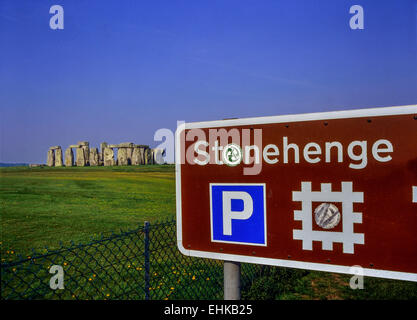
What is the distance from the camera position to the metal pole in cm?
151

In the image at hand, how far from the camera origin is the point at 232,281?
1528 millimetres

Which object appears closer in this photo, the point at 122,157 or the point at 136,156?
the point at 136,156

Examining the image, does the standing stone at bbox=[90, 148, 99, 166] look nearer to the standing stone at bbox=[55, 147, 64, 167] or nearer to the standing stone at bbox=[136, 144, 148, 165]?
the standing stone at bbox=[136, 144, 148, 165]

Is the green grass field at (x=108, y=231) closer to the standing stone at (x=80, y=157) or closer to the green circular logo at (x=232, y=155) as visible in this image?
the green circular logo at (x=232, y=155)

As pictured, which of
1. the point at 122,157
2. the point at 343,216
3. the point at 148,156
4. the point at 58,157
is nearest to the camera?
the point at 343,216

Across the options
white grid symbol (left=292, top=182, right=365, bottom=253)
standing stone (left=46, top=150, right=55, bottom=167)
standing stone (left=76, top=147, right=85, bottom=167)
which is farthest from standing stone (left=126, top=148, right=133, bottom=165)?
white grid symbol (left=292, top=182, right=365, bottom=253)

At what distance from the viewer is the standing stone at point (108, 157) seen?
228 feet

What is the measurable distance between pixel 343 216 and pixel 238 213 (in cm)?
48

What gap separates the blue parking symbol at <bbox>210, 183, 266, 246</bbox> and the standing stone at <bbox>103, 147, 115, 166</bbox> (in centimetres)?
7105

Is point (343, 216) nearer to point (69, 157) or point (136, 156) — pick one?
point (136, 156)

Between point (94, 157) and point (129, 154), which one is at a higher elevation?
point (129, 154)

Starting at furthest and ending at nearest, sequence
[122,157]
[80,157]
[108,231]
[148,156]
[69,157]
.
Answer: [69,157] < [122,157] < [80,157] < [148,156] < [108,231]

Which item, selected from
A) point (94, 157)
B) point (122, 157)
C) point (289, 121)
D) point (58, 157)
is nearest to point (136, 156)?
point (122, 157)
